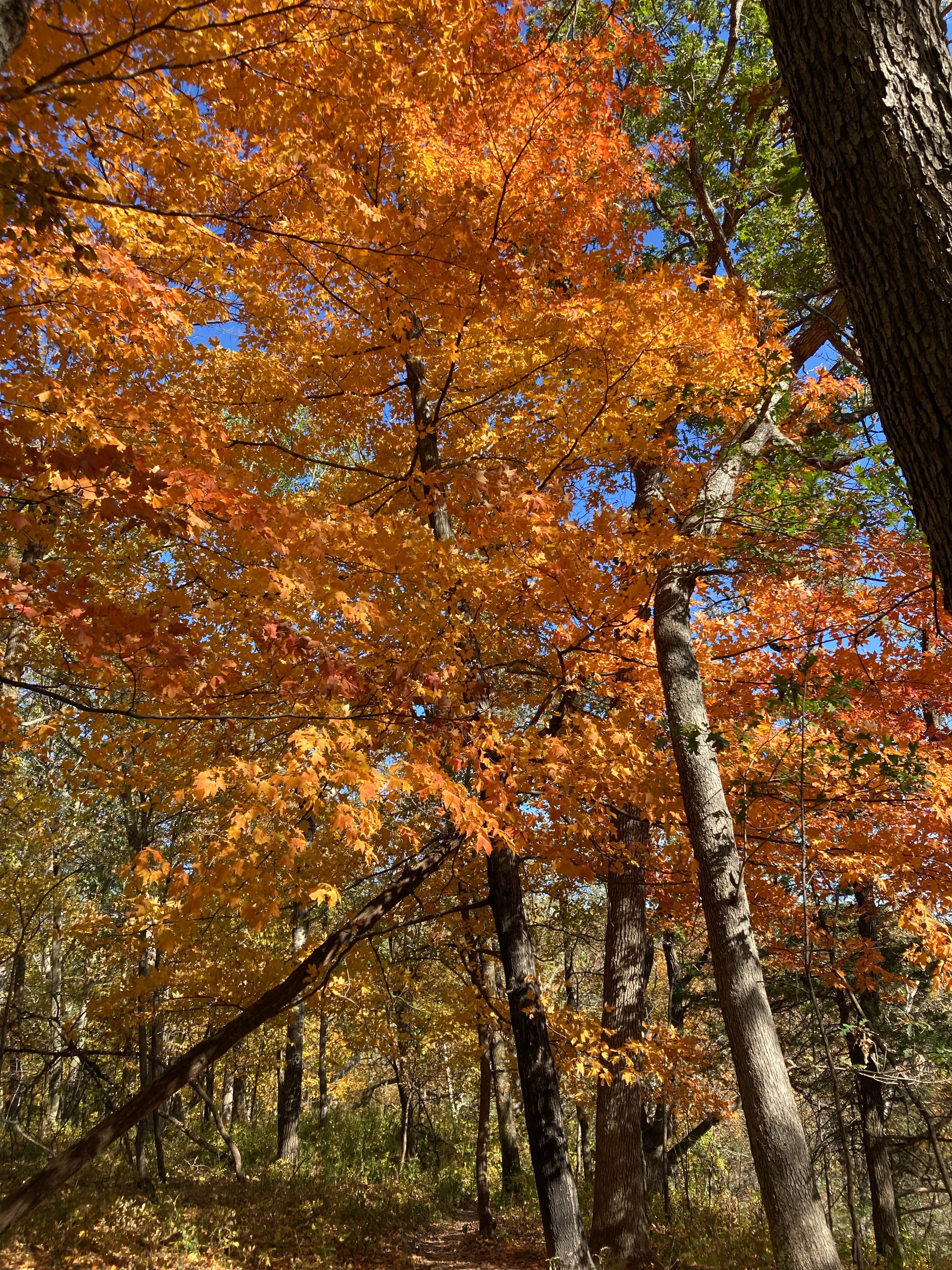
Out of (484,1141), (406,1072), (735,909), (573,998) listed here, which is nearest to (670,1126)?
(573,998)

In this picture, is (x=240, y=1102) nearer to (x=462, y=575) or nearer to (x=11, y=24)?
(x=462, y=575)

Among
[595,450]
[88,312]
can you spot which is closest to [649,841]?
[595,450]

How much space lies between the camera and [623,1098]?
7.64 m

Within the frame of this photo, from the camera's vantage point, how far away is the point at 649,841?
29.5 feet

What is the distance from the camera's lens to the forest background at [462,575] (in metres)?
4.31

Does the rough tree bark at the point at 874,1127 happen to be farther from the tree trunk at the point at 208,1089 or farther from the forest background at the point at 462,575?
the tree trunk at the point at 208,1089

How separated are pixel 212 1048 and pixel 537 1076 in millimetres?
2646

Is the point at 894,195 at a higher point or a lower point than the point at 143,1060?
higher

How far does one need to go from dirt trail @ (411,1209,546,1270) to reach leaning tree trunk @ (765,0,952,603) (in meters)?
8.95

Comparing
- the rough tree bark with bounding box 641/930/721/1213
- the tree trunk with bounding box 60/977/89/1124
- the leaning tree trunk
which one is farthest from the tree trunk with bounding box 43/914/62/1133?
the leaning tree trunk

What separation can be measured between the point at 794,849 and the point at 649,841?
173cm

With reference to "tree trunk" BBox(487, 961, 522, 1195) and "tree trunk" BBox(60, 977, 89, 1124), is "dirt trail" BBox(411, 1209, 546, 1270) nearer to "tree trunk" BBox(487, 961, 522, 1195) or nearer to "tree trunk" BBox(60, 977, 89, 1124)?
"tree trunk" BBox(487, 961, 522, 1195)

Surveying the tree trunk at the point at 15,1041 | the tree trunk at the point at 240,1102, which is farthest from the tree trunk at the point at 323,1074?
the tree trunk at the point at 15,1041

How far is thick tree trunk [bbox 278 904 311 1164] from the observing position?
40.2ft
